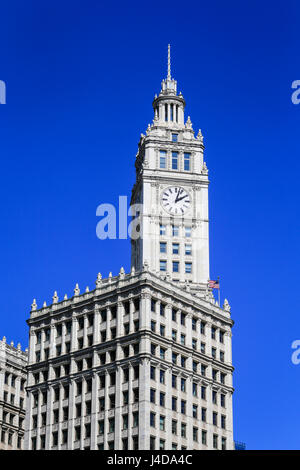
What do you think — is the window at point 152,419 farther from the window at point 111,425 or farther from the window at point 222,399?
the window at point 222,399

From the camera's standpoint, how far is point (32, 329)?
188m

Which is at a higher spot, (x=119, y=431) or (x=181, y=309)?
(x=181, y=309)

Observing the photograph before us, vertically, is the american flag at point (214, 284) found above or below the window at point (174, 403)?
above

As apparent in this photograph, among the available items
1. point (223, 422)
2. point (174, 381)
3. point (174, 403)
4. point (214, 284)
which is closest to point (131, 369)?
point (174, 381)

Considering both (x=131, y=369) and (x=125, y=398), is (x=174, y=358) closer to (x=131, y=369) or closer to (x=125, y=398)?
(x=131, y=369)

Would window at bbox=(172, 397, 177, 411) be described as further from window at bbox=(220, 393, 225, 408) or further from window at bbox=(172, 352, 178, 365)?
window at bbox=(220, 393, 225, 408)

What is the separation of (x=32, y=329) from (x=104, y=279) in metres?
15.4

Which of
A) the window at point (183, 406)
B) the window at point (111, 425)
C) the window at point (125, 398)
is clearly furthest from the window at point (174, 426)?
the window at point (111, 425)

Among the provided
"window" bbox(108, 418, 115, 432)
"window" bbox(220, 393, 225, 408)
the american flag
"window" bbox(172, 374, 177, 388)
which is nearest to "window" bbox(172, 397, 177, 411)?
"window" bbox(172, 374, 177, 388)
